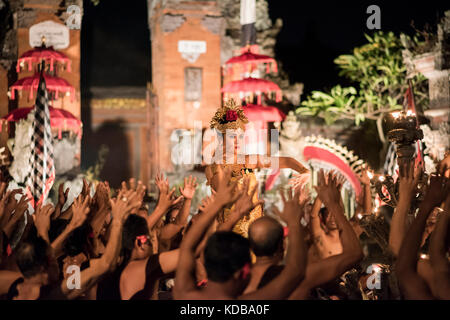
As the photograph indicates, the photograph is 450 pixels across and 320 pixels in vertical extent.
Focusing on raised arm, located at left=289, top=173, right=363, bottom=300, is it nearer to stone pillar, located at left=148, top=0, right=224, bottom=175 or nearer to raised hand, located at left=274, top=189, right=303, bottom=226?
raised hand, located at left=274, top=189, right=303, bottom=226

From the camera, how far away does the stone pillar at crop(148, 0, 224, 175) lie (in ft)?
52.0

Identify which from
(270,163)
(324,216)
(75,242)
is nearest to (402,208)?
(270,163)

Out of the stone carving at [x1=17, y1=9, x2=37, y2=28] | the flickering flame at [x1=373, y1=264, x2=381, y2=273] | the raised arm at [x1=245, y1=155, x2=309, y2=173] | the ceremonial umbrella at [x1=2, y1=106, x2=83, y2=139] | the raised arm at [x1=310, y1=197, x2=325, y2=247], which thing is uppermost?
the stone carving at [x1=17, y1=9, x2=37, y2=28]

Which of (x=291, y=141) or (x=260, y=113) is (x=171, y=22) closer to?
(x=260, y=113)

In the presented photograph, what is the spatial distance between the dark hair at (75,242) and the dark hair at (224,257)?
141 cm

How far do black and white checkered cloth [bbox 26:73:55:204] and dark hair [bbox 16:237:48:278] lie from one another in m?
4.75

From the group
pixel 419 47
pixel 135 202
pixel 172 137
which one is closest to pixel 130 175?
pixel 172 137

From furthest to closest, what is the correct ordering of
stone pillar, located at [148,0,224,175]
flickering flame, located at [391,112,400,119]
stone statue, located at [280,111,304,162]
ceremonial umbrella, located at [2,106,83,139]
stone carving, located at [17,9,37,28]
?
stone pillar, located at [148,0,224,175]
stone carving, located at [17,9,37,28]
stone statue, located at [280,111,304,162]
ceremonial umbrella, located at [2,106,83,139]
flickering flame, located at [391,112,400,119]

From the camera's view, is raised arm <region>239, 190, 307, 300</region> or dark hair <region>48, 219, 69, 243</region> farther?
dark hair <region>48, 219, 69, 243</region>

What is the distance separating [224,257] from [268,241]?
0.34 m

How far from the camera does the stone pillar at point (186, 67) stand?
15844 mm

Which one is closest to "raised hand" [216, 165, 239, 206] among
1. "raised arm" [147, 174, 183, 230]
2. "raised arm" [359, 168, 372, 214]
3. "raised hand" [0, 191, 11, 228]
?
"raised arm" [147, 174, 183, 230]

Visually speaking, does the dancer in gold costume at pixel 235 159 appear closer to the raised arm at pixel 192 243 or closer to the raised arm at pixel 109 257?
the raised arm at pixel 109 257

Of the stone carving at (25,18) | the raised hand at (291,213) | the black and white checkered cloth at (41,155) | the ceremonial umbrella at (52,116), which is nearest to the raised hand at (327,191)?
the raised hand at (291,213)
